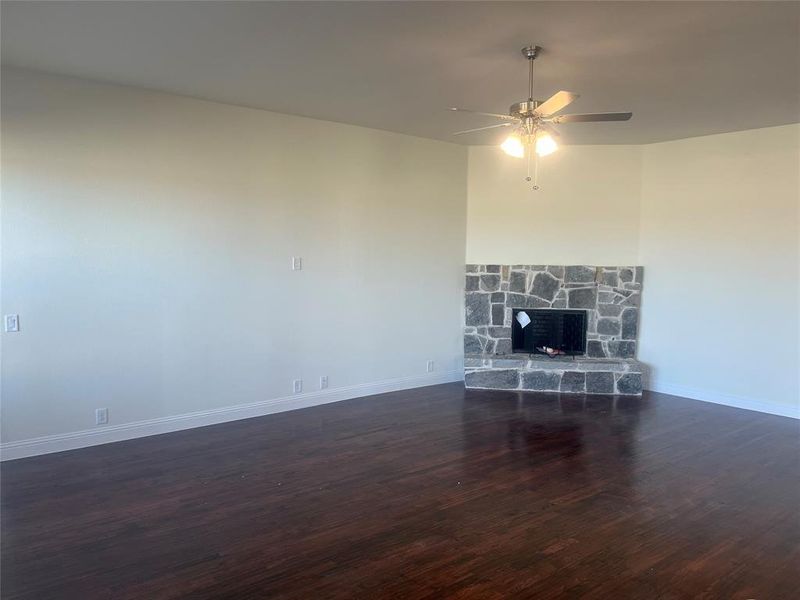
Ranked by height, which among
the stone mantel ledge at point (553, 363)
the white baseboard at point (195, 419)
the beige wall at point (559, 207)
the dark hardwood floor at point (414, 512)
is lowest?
the dark hardwood floor at point (414, 512)

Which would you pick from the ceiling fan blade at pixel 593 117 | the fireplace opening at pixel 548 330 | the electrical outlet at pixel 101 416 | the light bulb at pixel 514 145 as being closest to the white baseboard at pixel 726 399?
the fireplace opening at pixel 548 330

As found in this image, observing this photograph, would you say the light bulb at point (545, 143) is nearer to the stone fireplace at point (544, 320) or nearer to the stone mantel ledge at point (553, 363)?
the stone fireplace at point (544, 320)

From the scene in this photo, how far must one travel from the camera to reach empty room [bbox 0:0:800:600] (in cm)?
283

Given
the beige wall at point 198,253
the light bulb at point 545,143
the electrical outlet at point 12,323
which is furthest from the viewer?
the beige wall at point 198,253

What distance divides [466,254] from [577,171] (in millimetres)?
1595

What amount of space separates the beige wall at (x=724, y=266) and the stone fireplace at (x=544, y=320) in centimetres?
28

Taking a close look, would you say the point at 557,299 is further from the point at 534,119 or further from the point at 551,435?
the point at 534,119

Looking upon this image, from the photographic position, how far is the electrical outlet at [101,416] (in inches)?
167

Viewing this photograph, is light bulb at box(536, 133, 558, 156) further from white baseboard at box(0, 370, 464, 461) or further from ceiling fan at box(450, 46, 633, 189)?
white baseboard at box(0, 370, 464, 461)

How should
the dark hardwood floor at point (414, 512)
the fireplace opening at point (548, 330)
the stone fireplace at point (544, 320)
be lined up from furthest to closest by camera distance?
the fireplace opening at point (548, 330)
the stone fireplace at point (544, 320)
the dark hardwood floor at point (414, 512)

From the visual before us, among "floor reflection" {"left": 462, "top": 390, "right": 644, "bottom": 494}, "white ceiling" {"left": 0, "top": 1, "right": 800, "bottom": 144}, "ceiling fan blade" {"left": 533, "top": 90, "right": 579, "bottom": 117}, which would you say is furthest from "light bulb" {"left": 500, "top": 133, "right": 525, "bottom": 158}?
"floor reflection" {"left": 462, "top": 390, "right": 644, "bottom": 494}

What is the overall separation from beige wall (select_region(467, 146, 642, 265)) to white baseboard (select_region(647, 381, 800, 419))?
1486 mm

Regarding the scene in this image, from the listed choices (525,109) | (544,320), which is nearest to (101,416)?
(525,109)

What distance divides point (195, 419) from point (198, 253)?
57.0 inches
